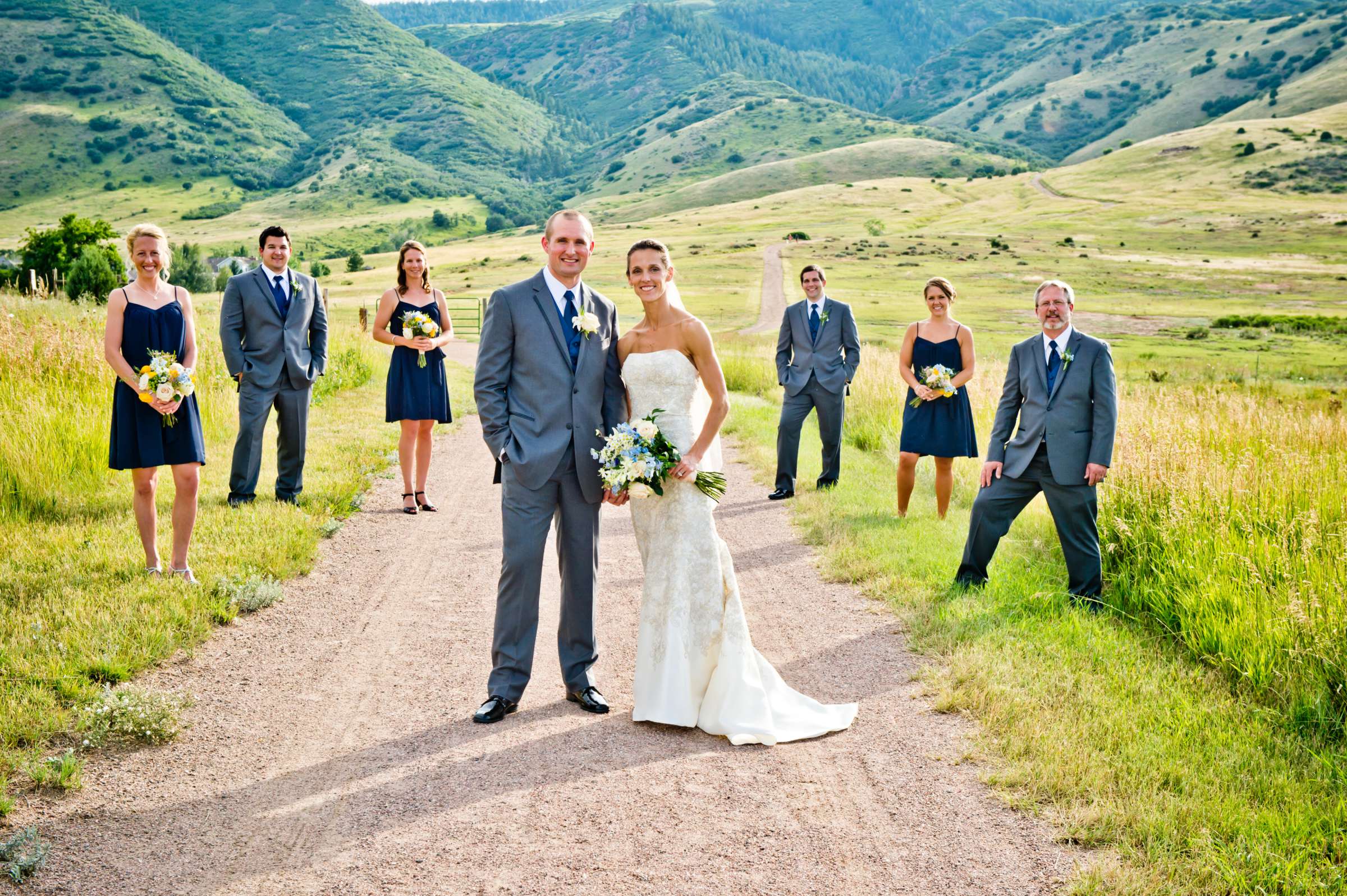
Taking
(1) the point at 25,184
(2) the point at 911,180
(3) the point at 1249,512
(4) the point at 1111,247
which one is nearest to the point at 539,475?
(3) the point at 1249,512

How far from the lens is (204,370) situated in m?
13.8

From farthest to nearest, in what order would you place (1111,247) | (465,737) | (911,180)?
(911,180) < (1111,247) < (465,737)

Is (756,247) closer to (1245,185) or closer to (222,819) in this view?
(1245,185)

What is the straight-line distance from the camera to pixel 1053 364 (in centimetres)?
702

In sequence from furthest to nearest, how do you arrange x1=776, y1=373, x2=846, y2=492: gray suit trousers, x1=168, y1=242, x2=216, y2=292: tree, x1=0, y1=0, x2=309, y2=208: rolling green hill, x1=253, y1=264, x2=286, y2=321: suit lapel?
x1=0, y1=0, x2=309, y2=208: rolling green hill, x1=168, y1=242, x2=216, y2=292: tree, x1=776, y1=373, x2=846, y2=492: gray suit trousers, x1=253, y1=264, x2=286, y2=321: suit lapel

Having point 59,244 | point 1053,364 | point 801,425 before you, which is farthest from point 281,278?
point 59,244

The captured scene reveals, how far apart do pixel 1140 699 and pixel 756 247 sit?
89.1 metres

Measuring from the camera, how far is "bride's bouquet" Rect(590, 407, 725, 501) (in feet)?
16.3

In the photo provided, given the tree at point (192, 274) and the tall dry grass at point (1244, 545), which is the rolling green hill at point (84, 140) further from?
the tall dry grass at point (1244, 545)

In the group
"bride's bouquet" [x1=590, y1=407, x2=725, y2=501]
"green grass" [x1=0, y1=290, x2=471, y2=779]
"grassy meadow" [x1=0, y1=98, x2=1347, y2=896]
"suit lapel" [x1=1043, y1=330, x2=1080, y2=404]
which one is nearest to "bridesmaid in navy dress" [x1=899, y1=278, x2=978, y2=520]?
"grassy meadow" [x1=0, y1=98, x2=1347, y2=896]

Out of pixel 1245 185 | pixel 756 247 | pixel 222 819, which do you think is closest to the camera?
pixel 222 819

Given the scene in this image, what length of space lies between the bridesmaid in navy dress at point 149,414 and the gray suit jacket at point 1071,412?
245 inches

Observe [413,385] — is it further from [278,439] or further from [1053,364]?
[1053,364]

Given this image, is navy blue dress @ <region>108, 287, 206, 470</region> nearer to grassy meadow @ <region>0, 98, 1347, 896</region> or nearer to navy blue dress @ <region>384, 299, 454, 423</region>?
grassy meadow @ <region>0, 98, 1347, 896</region>
